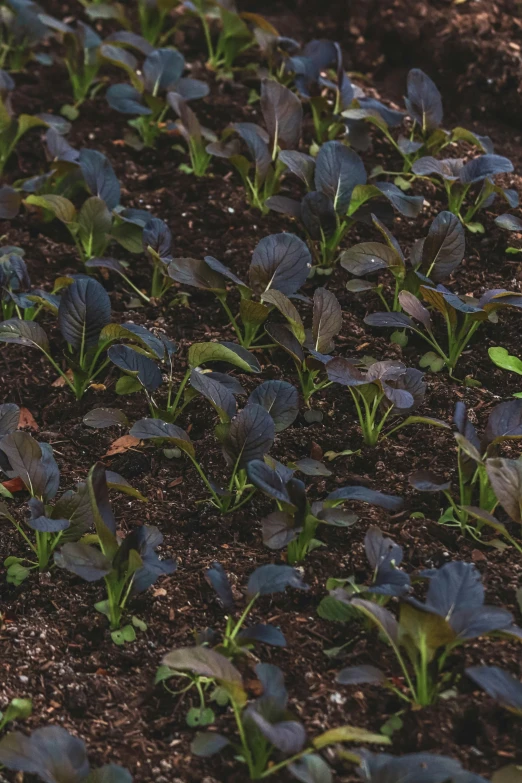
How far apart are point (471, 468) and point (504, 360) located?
50 centimetres

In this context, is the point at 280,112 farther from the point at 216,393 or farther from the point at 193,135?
the point at 216,393

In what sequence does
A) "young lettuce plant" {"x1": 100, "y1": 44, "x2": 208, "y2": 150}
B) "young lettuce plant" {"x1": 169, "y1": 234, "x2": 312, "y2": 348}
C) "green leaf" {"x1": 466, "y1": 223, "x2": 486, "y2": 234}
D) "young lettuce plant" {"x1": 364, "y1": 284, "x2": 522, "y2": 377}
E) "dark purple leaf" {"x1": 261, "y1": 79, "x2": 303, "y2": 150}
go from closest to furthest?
"young lettuce plant" {"x1": 364, "y1": 284, "x2": 522, "y2": 377}
"young lettuce plant" {"x1": 169, "y1": 234, "x2": 312, "y2": 348}
"green leaf" {"x1": 466, "y1": 223, "x2": 486, "y2": 234}
"dark purple leaf" {"x1": 261, "y1": 79, "x2": 303, "y2": 150}
"young lettuce plant" {"x1": 100, "y1": 44, "x2": 208, "y2": 150}

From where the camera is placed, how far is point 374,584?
1850 millimetres

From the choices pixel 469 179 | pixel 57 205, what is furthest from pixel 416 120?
pixel 57 205

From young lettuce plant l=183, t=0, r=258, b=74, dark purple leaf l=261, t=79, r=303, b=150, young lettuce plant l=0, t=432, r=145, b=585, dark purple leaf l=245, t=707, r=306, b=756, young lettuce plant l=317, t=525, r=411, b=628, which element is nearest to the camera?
dark purple leaf l=245, t=707, r=306, b=756

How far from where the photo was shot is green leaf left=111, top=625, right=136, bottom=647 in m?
1.95

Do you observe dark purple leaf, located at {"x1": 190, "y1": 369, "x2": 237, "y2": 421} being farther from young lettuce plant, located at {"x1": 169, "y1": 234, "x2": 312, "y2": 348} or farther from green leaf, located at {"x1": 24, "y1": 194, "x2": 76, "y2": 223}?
green leaf, located at {"x1": 24, "y1": 194, "x2": 76, "y2": 223}

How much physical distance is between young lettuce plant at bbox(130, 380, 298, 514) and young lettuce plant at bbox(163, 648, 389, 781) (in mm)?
472

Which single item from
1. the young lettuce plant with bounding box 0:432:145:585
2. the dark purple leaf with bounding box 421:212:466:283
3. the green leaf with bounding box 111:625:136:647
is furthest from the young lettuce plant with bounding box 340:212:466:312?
the green leaf with bounding box 111:625:136:647

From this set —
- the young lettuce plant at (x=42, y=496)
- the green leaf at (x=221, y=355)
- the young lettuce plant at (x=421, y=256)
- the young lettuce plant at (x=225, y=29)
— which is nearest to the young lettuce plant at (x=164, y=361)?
the green leaf at (x=221, y=355)

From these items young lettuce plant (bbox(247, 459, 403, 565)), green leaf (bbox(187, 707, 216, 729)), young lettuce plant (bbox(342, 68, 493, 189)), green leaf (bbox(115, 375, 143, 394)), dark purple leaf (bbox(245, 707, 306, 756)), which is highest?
young lettuce plant (bbox(342, 68, 493, 189))

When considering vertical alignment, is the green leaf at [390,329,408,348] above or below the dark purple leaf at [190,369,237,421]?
below

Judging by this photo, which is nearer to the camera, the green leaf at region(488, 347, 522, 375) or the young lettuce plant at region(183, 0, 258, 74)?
the green leaf at region(488, 347, 522, 375)

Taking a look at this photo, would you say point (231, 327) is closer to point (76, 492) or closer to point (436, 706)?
point (76, 492)
